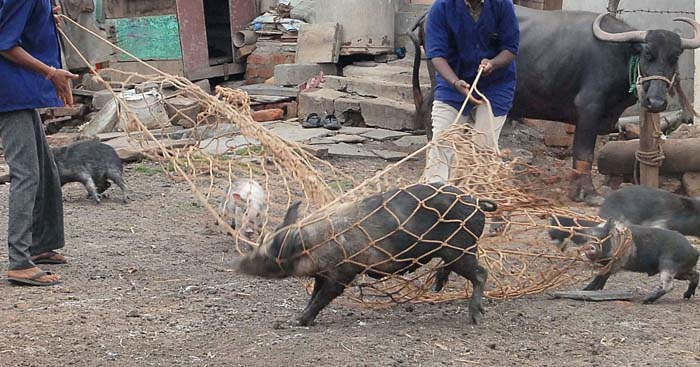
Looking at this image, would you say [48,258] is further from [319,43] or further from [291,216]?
[319,43]

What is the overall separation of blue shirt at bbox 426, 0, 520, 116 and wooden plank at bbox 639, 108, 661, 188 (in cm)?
229

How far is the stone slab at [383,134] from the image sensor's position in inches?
452

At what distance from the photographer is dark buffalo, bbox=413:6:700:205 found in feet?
27.1

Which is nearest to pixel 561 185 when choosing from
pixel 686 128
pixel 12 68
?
pixel 686 128

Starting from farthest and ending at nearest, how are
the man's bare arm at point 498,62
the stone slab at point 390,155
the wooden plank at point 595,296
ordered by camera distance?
the stone slab at point 390,155, the man's bare arm at point 498,62, the wooden plank at point 595,296

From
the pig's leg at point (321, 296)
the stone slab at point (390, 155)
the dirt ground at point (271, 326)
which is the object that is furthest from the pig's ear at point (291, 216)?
the stone slab at point (390, 155)

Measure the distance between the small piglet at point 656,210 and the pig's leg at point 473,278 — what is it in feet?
6.12

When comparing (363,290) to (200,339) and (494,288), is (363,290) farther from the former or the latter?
(200,339)

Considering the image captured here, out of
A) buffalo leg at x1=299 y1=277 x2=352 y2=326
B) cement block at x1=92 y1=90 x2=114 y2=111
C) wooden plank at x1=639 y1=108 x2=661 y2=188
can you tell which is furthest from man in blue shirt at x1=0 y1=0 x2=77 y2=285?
cement block at x1=92 y1=90 x2=114 y2=111

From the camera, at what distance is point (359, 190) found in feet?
17.2

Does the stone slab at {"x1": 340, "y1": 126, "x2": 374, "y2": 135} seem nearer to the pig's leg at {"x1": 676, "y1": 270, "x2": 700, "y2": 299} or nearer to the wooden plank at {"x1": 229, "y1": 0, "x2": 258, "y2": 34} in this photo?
the wooden plank at {"x1": 229, "y1": 0, "x2": 258, "y2": 34}

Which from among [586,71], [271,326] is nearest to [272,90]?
[586,71]

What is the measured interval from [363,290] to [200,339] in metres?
1.21

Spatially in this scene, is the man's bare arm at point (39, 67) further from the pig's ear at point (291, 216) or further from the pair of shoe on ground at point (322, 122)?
the pair of shoe on ground at point (322, 122)
